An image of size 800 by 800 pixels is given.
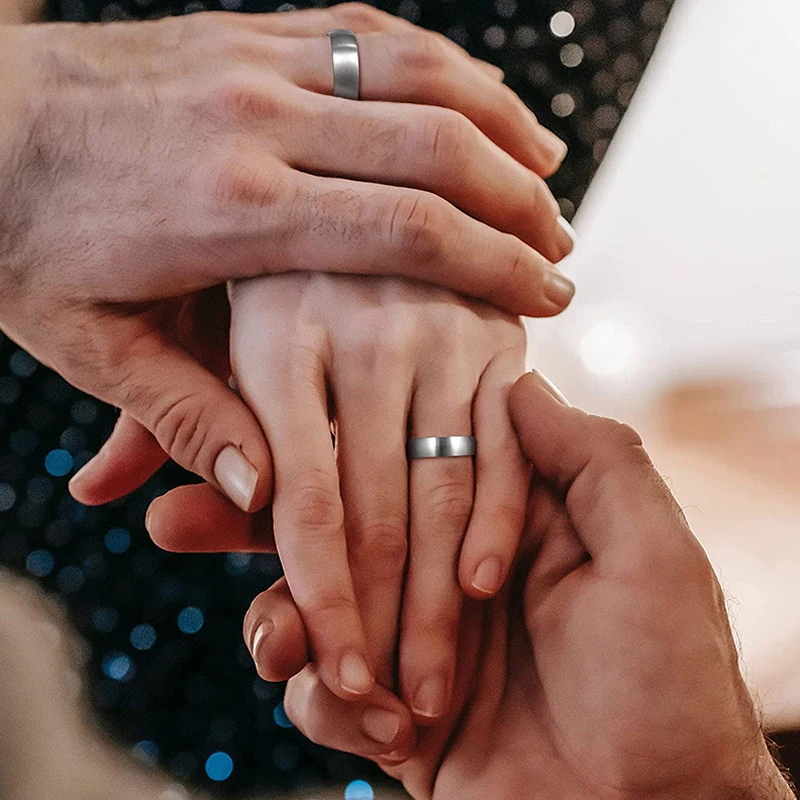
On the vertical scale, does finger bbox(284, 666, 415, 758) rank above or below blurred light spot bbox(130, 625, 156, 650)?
above

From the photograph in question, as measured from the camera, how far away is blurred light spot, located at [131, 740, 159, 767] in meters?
0.96

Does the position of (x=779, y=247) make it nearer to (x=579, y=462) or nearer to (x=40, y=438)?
(x=579, y=462)

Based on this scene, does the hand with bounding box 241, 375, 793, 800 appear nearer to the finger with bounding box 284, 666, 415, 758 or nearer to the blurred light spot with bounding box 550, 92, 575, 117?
the finger with bounding box 284, 666, 415, 758

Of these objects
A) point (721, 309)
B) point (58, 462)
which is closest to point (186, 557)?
point (58, 462)

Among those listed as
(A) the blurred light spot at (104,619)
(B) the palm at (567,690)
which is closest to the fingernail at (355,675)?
(B) the palm at (567,690)

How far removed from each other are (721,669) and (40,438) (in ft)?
2.59

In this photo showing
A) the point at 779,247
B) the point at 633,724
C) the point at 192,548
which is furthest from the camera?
the point at 779,247

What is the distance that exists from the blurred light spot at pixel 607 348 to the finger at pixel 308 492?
0.49 meters

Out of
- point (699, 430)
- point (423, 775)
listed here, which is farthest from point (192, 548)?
point (699, 430)

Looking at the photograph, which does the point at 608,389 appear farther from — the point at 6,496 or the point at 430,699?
the point at 6,496

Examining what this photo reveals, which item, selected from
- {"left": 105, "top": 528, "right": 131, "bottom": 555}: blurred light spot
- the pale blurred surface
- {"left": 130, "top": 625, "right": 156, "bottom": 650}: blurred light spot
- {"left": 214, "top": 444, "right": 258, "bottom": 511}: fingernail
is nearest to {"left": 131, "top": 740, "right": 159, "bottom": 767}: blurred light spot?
{"left": 130, "top": 625, "right": 156, "bottom": 650}: blurred light spot

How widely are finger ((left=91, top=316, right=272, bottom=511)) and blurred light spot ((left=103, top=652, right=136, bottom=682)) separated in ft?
1.62

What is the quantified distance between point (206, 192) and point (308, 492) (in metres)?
0.22

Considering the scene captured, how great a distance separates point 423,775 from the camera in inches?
21.7
